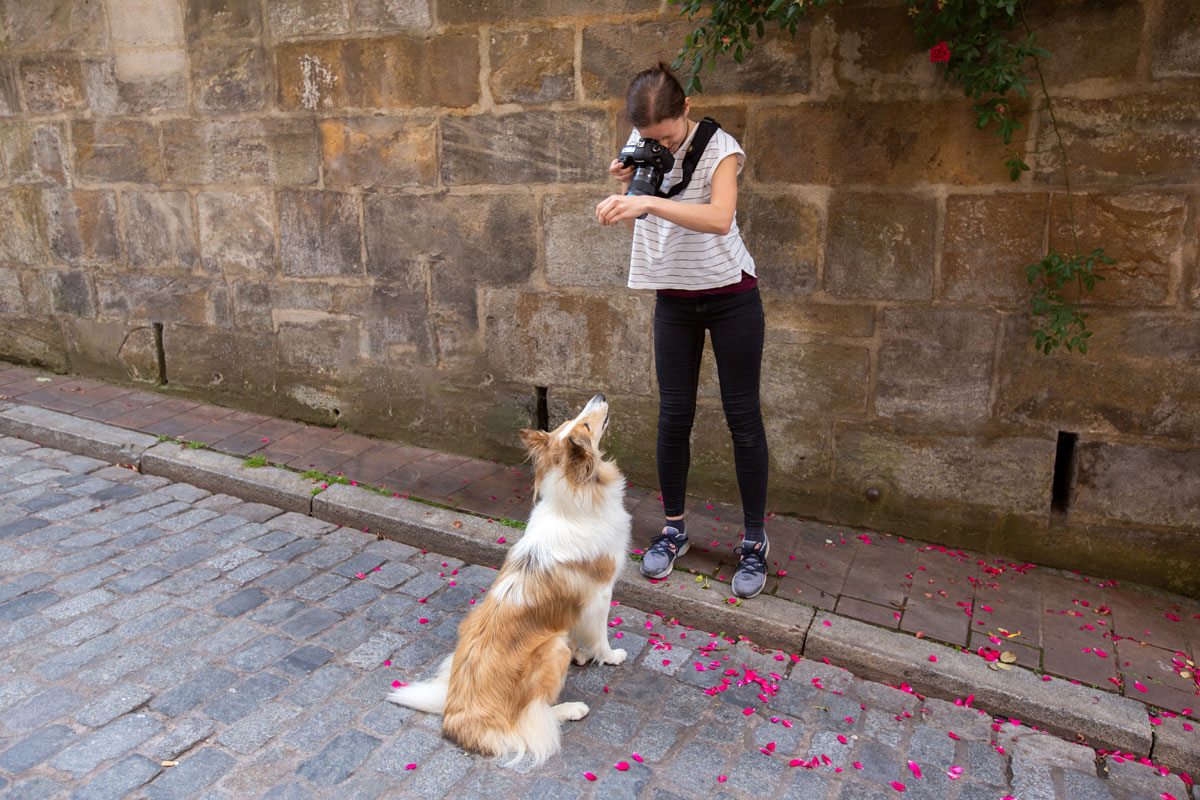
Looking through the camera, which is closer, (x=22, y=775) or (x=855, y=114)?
(x=22, y=775)

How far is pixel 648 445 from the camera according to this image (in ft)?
14.8

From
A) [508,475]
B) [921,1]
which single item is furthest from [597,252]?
[921,1]

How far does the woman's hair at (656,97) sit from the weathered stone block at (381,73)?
5.41 ft

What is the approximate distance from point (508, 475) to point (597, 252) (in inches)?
54.3

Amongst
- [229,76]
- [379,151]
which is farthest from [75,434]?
[379,151]

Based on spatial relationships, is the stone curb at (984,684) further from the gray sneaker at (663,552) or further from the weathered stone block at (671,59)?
the weathered stone block at (671,59)

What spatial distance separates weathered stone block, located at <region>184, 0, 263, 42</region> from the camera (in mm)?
4887

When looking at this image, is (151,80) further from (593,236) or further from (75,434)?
(593,236)

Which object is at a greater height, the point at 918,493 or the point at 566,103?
the point at 566,103

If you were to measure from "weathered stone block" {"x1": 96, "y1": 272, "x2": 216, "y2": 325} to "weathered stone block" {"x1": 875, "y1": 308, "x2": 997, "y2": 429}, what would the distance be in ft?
13.9

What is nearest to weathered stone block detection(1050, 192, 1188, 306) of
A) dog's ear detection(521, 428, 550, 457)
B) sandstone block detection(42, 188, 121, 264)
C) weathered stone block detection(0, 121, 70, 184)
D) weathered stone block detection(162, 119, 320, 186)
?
dog's ear detection(521, 428, 550, 457)

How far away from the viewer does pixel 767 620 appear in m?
3.33

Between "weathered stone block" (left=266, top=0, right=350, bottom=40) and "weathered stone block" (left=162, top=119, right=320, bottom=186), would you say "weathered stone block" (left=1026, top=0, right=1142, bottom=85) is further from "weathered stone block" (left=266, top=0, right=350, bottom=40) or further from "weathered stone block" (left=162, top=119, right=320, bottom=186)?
"weathered stone block" (left=162, top=119, right=320, bottom=186)

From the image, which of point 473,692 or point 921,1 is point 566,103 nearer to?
point 921,1
